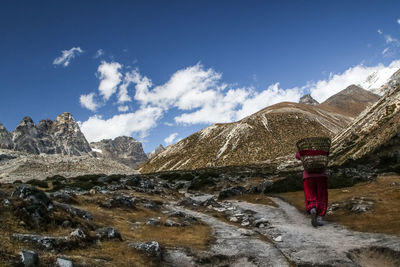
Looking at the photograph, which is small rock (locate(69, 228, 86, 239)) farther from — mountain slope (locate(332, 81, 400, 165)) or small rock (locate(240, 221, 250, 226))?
mountain slope (locate(332, 81, 400, 165))

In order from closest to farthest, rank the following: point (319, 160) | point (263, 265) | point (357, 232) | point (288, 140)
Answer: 1. point (263, 265)
2. point (357, 232)
3. point (319, 160)
4. point (288, 140)

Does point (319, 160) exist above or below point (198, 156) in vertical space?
below

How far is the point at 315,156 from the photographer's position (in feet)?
57.6

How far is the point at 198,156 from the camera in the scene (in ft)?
476

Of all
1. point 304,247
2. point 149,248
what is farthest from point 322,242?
point 149,248

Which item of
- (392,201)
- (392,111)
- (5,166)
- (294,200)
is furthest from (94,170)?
(392,111)

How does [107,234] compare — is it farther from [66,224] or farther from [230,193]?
[230,193]

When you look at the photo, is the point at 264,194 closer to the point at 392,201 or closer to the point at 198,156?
the point at 392,201

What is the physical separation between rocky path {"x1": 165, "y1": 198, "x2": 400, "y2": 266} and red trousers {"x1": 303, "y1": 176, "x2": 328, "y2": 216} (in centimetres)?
136

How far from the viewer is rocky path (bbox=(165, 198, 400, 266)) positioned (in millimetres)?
12133

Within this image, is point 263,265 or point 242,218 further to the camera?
point 242,218

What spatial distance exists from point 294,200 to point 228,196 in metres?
9.85

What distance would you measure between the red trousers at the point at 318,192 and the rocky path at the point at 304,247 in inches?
53.6

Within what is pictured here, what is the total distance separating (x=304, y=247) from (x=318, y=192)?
4.94 metres
